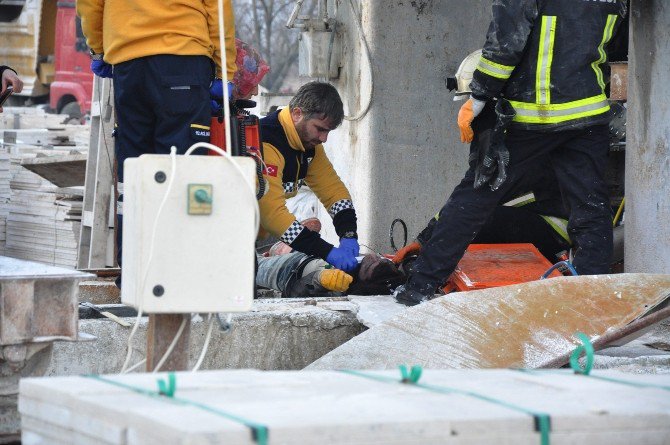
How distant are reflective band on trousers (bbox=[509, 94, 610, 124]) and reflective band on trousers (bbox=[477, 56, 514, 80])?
0.17 m

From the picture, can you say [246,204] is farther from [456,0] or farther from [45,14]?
[45,14]

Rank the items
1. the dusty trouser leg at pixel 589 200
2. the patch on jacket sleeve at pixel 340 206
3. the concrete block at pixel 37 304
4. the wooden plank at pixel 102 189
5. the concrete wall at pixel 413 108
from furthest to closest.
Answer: the wooden plank at pixel 102 189 → the concrete wall at pixel 413 108 → the patch on jacket sleeve at pixel 340 206 → the dusty trouser leg at pixel 589 200 → the concrete block at pixel 37 304

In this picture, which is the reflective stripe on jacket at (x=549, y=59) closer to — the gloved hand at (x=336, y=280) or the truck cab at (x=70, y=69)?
the gloved hand at (x=336, y=280)

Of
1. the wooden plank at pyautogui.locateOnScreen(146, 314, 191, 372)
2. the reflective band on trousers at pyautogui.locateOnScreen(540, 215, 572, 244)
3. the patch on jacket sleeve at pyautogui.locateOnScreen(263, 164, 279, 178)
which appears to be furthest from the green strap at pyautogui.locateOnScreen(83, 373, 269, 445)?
the reflective band on trousers at pyautogui.locateOnScreen(540, 215, 572, 244)

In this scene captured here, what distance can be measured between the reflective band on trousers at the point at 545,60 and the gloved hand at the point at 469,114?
0.26 metres

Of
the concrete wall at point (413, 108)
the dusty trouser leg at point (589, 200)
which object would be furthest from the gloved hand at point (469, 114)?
the concrete wall at point (413, 108)

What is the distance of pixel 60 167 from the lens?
9805mm

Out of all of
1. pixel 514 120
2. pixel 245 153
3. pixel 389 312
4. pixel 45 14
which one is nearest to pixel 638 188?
pixel 514 120

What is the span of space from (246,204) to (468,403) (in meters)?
0.90

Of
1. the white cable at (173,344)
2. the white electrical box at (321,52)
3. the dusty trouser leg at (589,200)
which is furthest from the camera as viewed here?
the white electrical box at (321,52)

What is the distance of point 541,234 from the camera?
6496mm

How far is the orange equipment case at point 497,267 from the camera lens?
19.3 ft

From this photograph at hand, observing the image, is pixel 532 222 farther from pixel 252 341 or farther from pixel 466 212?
pixel 252 341

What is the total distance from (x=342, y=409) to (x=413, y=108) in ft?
17.0
